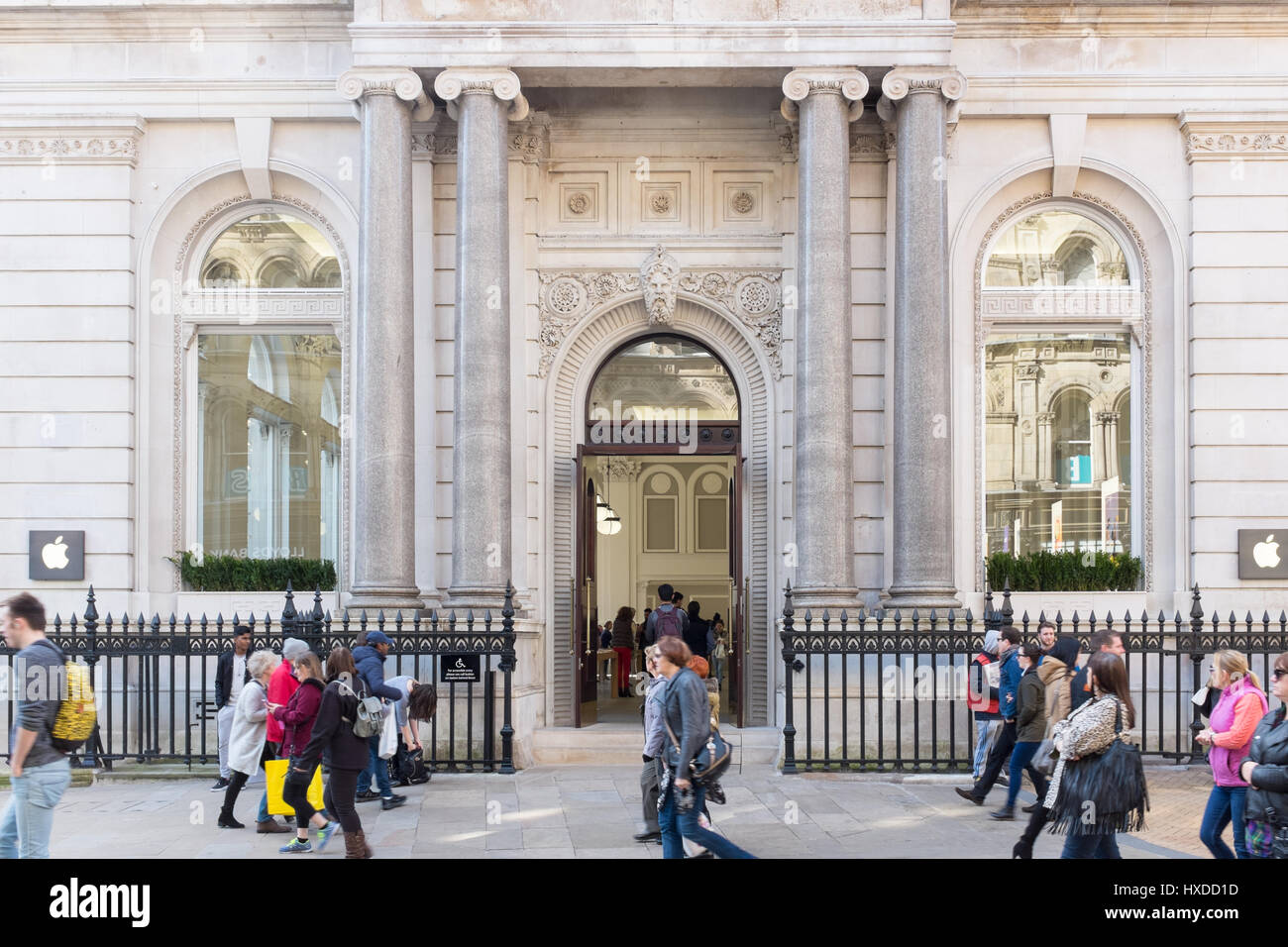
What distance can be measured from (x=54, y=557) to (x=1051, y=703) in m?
12.6

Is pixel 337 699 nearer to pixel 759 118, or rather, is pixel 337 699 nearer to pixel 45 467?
pixel 45 467

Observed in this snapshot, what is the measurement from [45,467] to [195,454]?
188 centimetres

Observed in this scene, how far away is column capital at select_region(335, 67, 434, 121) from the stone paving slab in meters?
8.16

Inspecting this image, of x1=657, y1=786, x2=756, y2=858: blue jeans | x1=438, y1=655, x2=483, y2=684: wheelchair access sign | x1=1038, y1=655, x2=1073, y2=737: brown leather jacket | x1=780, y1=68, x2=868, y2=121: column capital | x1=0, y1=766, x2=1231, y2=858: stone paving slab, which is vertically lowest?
x1=0, y1=766, x2=1231, y2=858: stone paving slab

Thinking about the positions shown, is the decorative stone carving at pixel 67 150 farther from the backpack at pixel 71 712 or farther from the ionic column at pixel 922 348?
the backpack at pixel 71 712

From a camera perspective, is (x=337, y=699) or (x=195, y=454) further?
(x=195, y=454)

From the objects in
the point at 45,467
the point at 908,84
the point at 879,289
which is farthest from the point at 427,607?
the point at 908,84

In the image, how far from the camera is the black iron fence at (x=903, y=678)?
598 inches

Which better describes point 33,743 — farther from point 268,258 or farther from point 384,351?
point 268,258

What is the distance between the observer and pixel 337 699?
33.6 feet

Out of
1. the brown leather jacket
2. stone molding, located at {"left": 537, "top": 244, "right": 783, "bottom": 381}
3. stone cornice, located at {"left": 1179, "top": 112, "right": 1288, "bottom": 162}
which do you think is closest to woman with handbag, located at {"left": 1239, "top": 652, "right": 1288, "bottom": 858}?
the brown leather jacket

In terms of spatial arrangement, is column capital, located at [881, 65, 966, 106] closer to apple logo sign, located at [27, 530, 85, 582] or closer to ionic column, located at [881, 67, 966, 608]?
ionic column, located at [881, 67, 966, 608]

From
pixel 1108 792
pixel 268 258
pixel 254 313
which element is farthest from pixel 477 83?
pixel 1108 792

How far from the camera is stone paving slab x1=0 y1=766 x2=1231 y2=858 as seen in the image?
1123 centimetres
